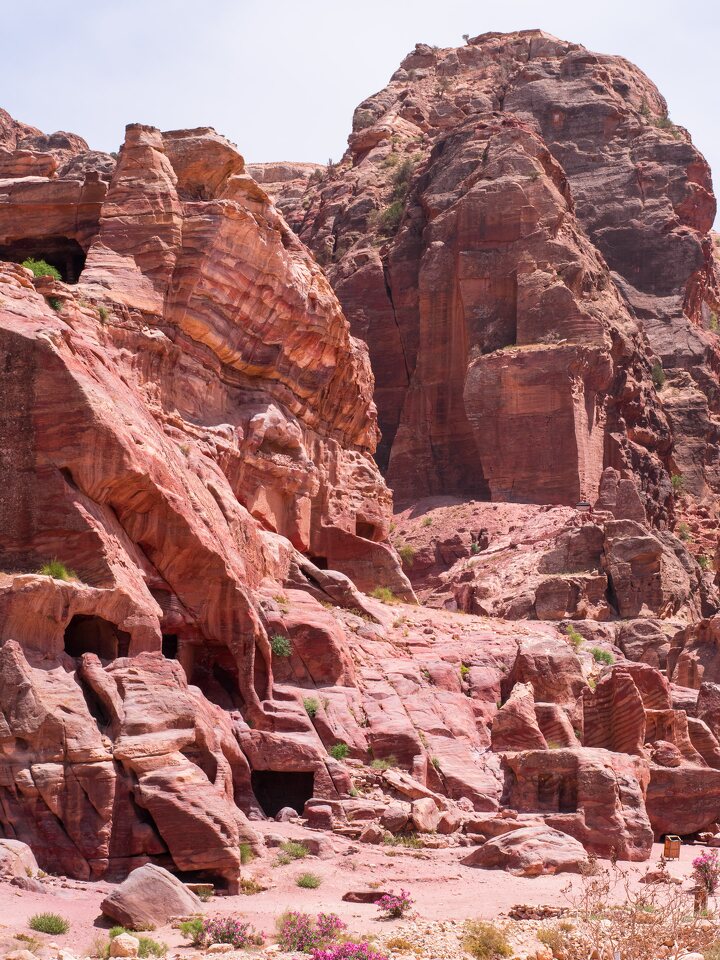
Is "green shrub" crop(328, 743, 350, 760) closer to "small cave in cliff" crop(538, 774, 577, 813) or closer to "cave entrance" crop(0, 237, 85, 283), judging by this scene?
"small cave in cliff" crop(538, 774, 577, 813)

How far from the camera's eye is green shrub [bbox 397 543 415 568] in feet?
188

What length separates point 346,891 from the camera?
20391 mm

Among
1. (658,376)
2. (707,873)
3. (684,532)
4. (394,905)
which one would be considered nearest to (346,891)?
(394,905)

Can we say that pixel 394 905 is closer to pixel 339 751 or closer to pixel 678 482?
pixel 339 751

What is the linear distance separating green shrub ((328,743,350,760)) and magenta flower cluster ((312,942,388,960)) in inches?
412

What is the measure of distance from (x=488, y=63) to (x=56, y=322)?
239 feet

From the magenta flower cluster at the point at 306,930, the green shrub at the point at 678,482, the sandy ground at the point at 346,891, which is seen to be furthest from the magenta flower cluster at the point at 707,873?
the green shrub at the point at 678,482

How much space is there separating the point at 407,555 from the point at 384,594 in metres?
16.4

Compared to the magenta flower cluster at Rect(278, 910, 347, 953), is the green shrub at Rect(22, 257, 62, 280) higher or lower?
higher

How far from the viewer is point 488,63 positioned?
92938mm

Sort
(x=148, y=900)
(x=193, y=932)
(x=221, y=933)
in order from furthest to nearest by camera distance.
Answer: (x=148, y=900) → (x=193, y=932) → (x=221, y=933)

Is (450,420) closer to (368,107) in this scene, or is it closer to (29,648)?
(368,107)

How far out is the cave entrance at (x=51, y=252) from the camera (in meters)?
36.1

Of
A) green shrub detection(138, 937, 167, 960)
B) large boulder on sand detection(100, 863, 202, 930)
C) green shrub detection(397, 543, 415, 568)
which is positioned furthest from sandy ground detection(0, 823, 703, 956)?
green shrub detection(397, 543, 415, 568)
